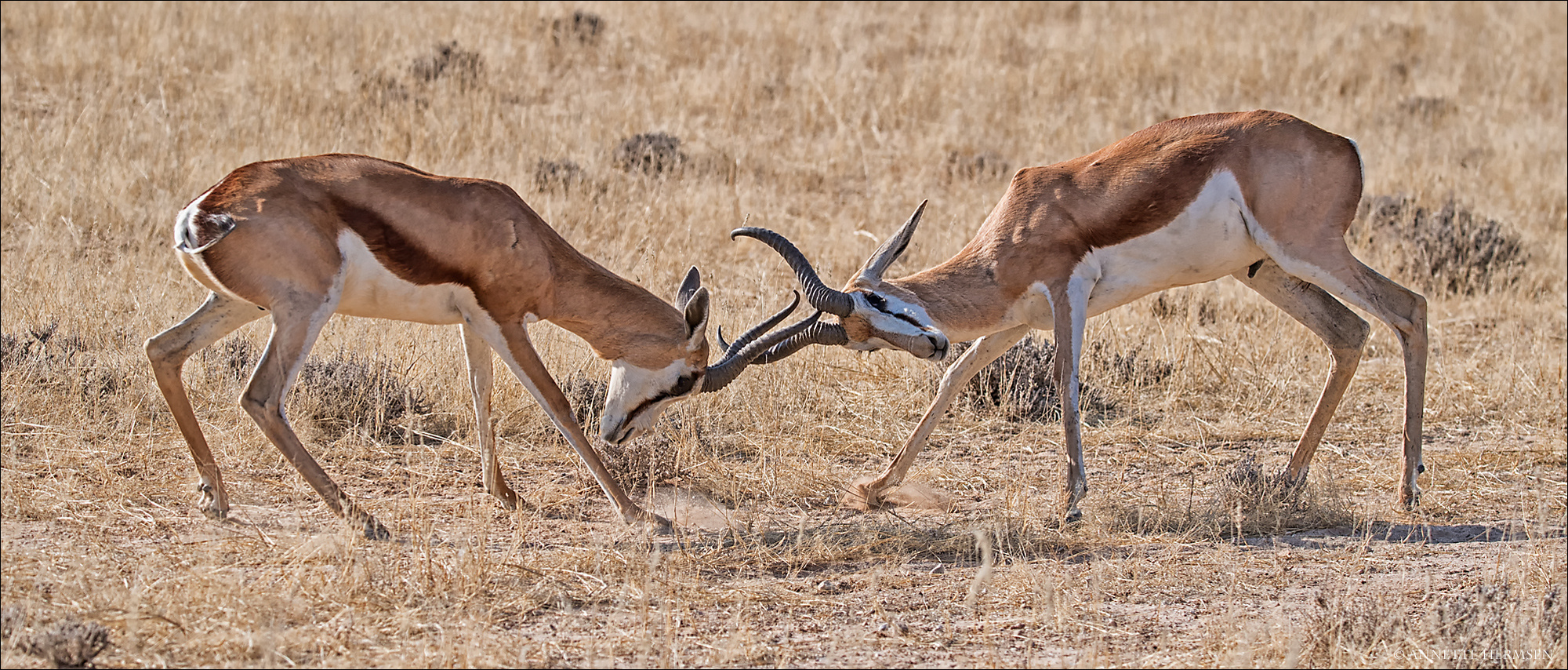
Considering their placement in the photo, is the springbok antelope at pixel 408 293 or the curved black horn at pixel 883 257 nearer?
the springbok antelope at pixel 408 293

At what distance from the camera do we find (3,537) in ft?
19.5

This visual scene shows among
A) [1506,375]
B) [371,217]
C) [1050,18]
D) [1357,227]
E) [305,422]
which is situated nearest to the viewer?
[371,217]

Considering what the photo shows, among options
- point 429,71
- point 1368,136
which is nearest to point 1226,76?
point 1368,136

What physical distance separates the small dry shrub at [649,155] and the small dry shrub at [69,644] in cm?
854

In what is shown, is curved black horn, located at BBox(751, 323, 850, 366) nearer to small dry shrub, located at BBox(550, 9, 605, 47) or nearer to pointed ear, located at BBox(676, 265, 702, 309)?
pointed ear, located at BBox(676, 265, 702, 309)

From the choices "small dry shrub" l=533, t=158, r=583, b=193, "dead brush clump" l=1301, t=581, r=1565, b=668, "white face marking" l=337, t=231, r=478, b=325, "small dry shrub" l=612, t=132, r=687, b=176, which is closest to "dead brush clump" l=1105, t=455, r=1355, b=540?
"dead brush clump" l=1301, t=581, r=1565, b=668

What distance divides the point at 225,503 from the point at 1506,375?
8.37 metres

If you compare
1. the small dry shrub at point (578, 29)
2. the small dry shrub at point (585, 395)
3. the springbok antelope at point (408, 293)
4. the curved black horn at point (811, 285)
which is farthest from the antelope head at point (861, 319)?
the small dry shrub at point (578, 29)

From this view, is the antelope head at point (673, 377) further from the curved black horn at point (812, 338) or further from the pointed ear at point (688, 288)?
the pointed ear at point (688, 288)

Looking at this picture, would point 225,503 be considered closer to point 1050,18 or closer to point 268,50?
point 268,50

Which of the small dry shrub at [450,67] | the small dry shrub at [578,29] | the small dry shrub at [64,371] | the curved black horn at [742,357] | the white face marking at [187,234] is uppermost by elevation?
the small dry shrub at [578,29]

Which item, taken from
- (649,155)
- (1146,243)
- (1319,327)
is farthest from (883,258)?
(649,155)

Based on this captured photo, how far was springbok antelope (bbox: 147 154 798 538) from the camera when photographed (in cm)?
609

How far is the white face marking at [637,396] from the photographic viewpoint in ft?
Result: 23.0
